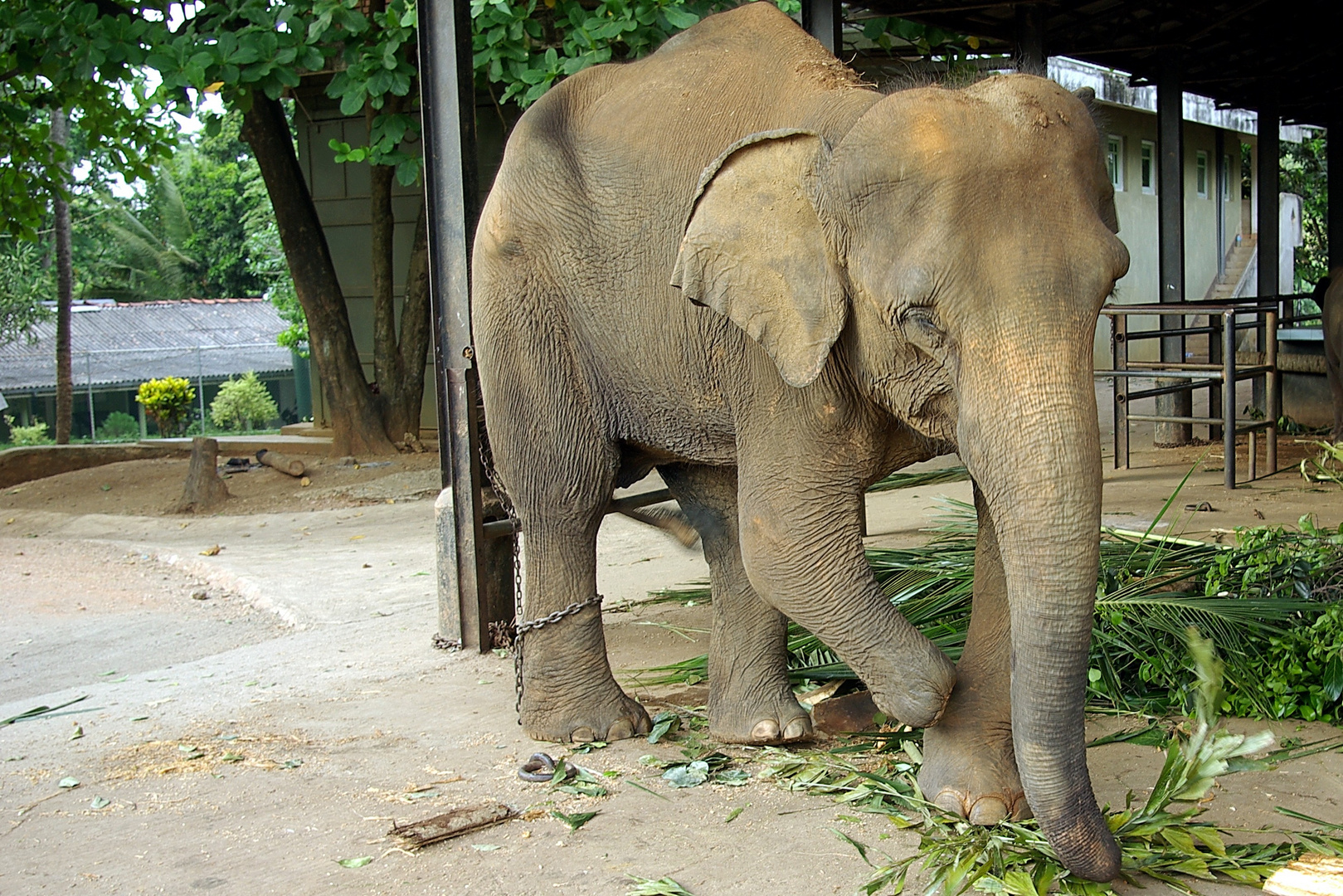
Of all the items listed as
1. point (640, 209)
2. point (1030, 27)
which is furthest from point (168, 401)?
point (640, 209)

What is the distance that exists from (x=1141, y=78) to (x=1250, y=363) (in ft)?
12.0

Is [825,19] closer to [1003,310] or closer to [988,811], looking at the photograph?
[1003,310]

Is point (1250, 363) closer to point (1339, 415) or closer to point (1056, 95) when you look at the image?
point (1339, 415)

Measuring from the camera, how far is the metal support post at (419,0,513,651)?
568 cm

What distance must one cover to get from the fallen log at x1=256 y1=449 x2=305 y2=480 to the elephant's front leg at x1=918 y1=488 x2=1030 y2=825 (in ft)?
34.2

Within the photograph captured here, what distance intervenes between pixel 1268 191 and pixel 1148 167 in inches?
398

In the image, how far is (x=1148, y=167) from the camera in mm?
25656

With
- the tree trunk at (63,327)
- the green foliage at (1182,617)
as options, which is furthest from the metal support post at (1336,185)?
the tree trunk at (63,327)

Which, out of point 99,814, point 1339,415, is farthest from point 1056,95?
point 1339,415

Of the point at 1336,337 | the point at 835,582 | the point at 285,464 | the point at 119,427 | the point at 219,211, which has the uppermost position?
the point at 219,211

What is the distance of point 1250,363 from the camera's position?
12.4m

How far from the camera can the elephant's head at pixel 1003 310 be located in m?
2.68

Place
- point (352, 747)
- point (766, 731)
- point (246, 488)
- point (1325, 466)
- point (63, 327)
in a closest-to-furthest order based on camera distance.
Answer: point (766, 731) → point (352, 747) → point (1325, 466) → point (246, 488) → point (63, 327)

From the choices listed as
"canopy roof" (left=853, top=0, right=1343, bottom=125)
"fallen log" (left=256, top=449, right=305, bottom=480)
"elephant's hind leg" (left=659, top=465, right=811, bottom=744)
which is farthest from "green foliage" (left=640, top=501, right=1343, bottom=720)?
"fallen log" (left=256, top=449, right=305, bottom=480)
